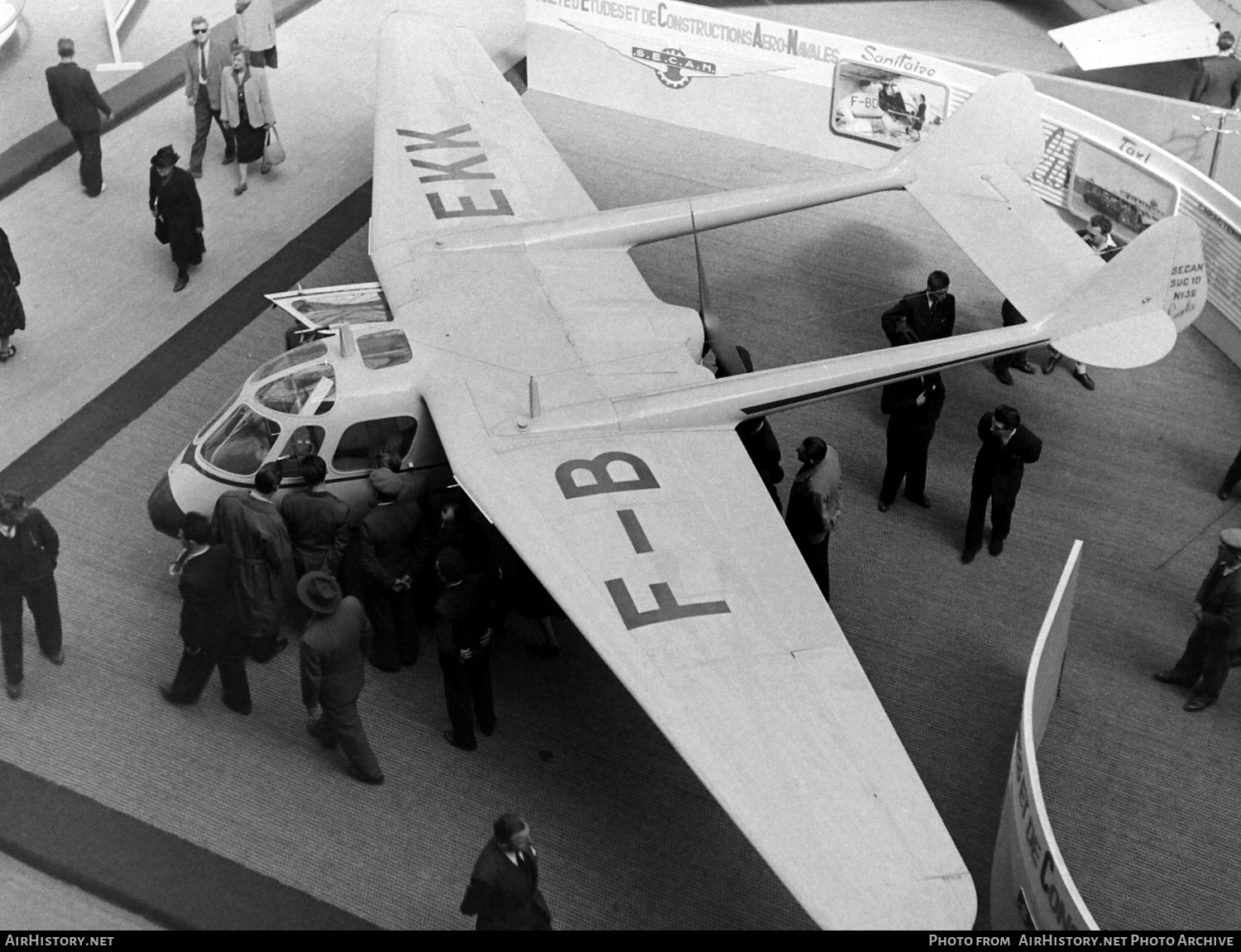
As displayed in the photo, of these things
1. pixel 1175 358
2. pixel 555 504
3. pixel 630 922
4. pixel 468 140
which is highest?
pixel 468 140

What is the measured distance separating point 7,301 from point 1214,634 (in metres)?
12.7

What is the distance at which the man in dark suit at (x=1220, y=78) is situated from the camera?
18.9 m

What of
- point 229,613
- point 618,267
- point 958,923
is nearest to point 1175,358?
point 618,267

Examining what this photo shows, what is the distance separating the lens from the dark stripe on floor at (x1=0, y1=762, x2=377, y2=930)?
987cm

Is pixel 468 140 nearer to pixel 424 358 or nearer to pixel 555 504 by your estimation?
pixel 424 358


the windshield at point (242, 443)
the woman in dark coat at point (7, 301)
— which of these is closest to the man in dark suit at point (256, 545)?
the windshield at point (242, 443)

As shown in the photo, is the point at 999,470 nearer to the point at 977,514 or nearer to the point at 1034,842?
the point at 977,514

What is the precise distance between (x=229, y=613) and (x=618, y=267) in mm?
5534

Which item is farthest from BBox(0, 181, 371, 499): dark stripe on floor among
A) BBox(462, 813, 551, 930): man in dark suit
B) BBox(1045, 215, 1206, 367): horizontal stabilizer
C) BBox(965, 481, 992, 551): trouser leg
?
BBox(1045, 215, 1206, 367): horizontal stabilizer

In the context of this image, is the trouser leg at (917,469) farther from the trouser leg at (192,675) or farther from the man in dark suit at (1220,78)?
the man in dark suit at (1220,78)

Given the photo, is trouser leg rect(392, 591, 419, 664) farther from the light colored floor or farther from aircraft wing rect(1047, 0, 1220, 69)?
aircraft wing rect(1047, 0, 1220, 69)

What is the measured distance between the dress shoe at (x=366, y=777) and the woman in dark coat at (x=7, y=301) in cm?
719

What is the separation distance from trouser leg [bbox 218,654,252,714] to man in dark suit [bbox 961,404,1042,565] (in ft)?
23.1
